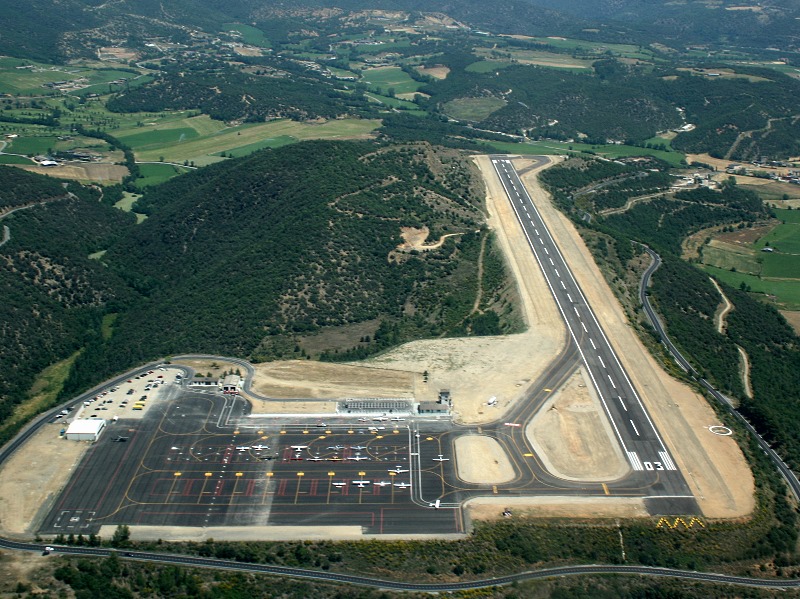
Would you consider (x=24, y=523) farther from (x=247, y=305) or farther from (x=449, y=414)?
(x=247, y=305)

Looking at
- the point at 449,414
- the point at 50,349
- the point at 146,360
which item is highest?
the point at 449,414

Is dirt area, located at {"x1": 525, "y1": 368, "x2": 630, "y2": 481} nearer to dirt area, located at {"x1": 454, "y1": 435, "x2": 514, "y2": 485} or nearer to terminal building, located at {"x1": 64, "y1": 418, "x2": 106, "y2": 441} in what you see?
dirt area, located at {"x1": 454, "y1": 435, "x2": 514, "y2": 485}

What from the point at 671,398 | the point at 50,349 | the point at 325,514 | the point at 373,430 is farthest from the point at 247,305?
the point at 671,398

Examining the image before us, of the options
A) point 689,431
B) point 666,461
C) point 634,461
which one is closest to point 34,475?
point 634,461

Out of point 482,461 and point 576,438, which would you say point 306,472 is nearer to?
point 482,461

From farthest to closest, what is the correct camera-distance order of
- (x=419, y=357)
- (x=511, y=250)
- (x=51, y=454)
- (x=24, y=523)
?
(x=511, y=250) < (x=419, y=357) < (x=51, y=454) < (x=24, y=523)

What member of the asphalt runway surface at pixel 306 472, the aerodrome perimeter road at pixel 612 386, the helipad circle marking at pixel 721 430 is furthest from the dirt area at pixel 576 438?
the helipad circle marking at pixel 721 430
